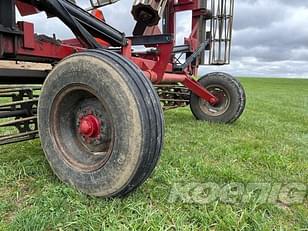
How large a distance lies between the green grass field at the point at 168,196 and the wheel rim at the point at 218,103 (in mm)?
1522

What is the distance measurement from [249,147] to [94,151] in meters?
1.85

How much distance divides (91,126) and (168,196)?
64cm

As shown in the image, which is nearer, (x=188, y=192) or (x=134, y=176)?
(x=134, y=176)

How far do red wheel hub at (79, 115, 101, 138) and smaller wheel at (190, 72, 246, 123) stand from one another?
327cm

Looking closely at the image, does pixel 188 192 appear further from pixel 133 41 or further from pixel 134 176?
pixel 133 41

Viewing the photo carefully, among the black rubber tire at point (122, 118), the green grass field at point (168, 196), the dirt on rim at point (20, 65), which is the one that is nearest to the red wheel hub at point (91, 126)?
the black rubber tire at point (122, 118)

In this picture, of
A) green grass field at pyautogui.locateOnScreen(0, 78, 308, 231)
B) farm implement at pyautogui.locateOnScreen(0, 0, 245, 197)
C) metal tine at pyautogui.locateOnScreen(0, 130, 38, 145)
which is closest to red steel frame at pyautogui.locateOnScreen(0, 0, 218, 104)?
farm implement at pyautogui.locateOnScreen(0, 0, 245, 197)

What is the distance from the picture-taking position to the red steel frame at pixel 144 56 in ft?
7.57

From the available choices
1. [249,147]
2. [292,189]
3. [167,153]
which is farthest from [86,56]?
[249,147]

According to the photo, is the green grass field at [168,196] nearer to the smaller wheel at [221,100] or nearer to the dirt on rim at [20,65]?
the dirt on rim at [20,65]

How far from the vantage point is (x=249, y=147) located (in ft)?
11.5

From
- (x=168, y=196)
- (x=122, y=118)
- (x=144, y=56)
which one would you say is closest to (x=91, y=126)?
(x=122, y=118)

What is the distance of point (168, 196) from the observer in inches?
82.3

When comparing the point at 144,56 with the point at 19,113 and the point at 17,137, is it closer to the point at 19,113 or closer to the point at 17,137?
the point at 19,113
